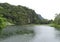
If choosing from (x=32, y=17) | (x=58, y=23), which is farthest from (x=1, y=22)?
(x=32, y=17)

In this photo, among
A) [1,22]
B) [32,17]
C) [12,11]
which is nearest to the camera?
[1,22]

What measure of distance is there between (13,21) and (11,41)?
10230cm

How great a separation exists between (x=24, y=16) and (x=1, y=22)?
94.5 metres

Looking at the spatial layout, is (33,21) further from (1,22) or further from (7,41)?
(7,41)

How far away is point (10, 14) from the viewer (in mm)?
138500

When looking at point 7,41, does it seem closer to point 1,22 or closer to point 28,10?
point 1,22

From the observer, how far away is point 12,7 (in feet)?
522

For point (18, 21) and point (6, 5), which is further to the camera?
point (6, 5)

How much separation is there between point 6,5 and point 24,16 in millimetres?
17222

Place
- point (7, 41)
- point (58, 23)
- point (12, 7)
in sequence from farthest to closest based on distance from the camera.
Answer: point (12, 7) → point (58, 23) → point (7, 41)

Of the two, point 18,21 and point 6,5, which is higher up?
point 6,5

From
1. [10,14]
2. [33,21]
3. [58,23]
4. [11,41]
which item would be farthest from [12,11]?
[11,41]

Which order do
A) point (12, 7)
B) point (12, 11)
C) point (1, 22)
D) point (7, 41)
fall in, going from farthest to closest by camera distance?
point (12, 7) → point (12, 11) → point (1, 22) → point (7, 41)

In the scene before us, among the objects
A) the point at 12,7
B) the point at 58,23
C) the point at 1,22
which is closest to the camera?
the point at 1,22
